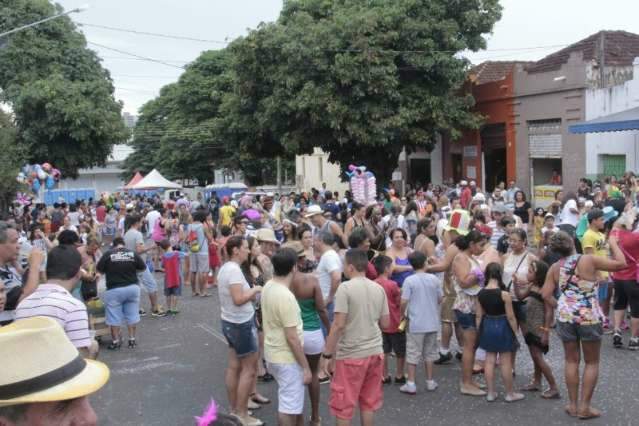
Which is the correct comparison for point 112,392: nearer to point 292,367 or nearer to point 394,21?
point 292,367

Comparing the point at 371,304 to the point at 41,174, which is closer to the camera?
the point at 371,304

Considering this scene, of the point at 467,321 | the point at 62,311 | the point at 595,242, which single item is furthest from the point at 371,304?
the point at 595,242

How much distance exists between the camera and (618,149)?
22.9 meters

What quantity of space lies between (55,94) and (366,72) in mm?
16283

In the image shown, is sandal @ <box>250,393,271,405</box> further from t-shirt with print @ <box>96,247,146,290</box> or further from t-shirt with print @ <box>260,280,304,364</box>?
t-shirt with print @ <box>96,247,146,290</box>

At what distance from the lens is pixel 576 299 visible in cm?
632

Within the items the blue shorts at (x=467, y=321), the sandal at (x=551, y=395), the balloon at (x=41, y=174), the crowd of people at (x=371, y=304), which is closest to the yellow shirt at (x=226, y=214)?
the crowd of people at (x=371, y=304)

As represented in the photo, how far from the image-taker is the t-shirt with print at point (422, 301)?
729 centimetres

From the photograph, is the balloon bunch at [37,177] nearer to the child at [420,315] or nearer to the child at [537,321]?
the child at [420,315]

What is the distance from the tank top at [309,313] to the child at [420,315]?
136cm

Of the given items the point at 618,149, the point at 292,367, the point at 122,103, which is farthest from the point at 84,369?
the point at 122,103

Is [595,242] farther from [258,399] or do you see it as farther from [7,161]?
[7,161]

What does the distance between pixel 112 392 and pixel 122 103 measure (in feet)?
104

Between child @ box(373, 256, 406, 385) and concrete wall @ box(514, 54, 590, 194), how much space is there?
1825 centimetres
